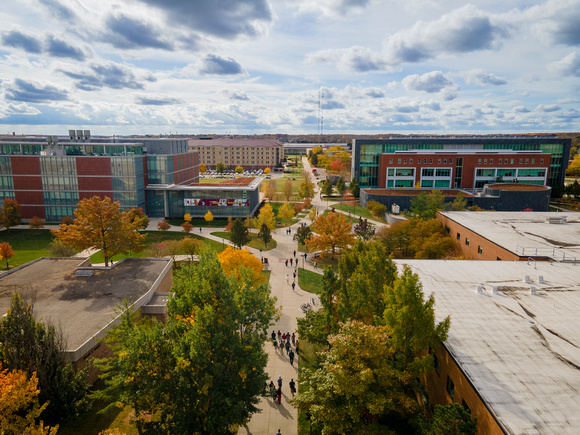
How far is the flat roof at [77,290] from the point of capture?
84.7 ft

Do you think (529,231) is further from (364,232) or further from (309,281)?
(309,281)

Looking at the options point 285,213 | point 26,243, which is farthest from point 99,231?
point 285,213

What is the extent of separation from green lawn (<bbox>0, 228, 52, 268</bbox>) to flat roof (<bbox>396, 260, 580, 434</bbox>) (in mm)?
50164

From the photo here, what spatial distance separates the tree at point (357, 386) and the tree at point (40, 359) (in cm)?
1288

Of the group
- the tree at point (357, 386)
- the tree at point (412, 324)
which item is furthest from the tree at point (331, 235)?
the tree at point (357, 386)

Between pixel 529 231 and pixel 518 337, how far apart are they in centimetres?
2650

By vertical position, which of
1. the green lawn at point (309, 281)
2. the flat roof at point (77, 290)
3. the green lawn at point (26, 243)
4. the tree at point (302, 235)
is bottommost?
the green lawn at point (309, 281)

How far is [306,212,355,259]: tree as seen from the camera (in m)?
50.6

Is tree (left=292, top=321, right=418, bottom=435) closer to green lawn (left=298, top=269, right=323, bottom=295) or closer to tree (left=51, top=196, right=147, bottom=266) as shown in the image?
green lawn (left=298, top=269, right=323, bottom=295)

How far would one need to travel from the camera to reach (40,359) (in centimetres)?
1877

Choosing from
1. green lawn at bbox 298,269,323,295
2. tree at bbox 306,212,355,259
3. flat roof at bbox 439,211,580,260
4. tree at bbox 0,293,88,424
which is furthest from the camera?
tree at bbox 306,212,355,259

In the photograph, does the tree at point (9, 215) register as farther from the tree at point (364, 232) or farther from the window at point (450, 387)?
the window at point (450, 387)

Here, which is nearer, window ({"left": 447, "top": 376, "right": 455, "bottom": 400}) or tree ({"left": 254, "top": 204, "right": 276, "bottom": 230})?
window ({"left": 447, "top": 376, "right": 455, "bottom": 400})

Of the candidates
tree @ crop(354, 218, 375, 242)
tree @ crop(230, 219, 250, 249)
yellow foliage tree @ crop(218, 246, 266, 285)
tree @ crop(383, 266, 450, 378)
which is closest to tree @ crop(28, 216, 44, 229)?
tree @ crop(230, 219, 250, 249)
